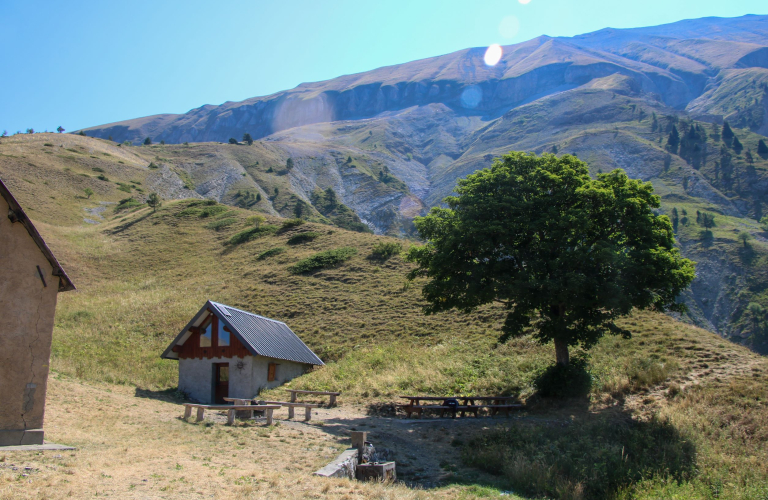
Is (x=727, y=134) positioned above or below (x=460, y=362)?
above

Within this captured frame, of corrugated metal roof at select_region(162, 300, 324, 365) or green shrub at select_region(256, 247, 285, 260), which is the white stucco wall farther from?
green shrub at select_region(256, 247, 285, 260)

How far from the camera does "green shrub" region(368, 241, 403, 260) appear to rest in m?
46.3

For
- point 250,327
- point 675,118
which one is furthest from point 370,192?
point 250,327

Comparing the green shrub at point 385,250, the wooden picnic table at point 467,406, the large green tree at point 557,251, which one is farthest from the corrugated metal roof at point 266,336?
the green shrub at point 385,250

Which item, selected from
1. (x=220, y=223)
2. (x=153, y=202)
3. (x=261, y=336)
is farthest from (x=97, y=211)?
(x=261, y=336)

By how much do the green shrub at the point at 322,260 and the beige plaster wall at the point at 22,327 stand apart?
33.5 m

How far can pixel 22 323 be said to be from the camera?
37.1ft

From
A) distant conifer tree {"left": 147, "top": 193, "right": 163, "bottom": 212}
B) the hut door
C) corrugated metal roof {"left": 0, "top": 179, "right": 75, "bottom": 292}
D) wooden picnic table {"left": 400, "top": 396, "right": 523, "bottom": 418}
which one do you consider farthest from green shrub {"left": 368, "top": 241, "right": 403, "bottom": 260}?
distant conifer tree {"left": 147, "top": 193, "right": 163, "bottom": 212}

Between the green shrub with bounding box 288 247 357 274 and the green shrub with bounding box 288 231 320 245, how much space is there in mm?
6740

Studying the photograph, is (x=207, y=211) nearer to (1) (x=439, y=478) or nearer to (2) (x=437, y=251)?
(2) (x=437, y=251)

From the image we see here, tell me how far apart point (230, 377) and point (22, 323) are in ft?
41.2

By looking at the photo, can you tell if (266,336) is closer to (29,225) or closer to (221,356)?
(221,356)

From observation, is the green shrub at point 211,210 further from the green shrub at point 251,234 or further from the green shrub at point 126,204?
the green shrub at point 126,204

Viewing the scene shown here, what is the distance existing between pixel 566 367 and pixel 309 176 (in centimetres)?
13571
